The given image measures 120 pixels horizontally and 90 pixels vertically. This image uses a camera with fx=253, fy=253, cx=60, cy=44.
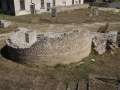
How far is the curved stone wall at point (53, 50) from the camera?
18.2 m

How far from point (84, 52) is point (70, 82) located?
4294 mm

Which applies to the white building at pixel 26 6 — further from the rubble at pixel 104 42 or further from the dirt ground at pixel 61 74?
the rubble at pixel 104 42

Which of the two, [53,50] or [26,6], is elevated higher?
[26,6]

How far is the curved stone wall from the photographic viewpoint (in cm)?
1825

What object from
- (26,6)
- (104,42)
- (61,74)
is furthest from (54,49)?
(26,6)

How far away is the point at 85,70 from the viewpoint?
1778 cm

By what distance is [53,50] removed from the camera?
18.4m

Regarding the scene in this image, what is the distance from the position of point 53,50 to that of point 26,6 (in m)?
17.7

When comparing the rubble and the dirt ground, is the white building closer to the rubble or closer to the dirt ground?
the dirt ground

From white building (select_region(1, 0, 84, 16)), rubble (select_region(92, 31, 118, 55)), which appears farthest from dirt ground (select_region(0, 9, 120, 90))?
white building (select_region(1, 0, 84, 16))

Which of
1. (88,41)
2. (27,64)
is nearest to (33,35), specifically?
(27,64)

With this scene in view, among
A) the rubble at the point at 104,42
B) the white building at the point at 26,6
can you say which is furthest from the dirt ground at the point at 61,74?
the white building at the point at 26,6

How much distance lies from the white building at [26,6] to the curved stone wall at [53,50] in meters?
15.7

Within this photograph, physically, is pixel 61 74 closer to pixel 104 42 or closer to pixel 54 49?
pixel 54 49
